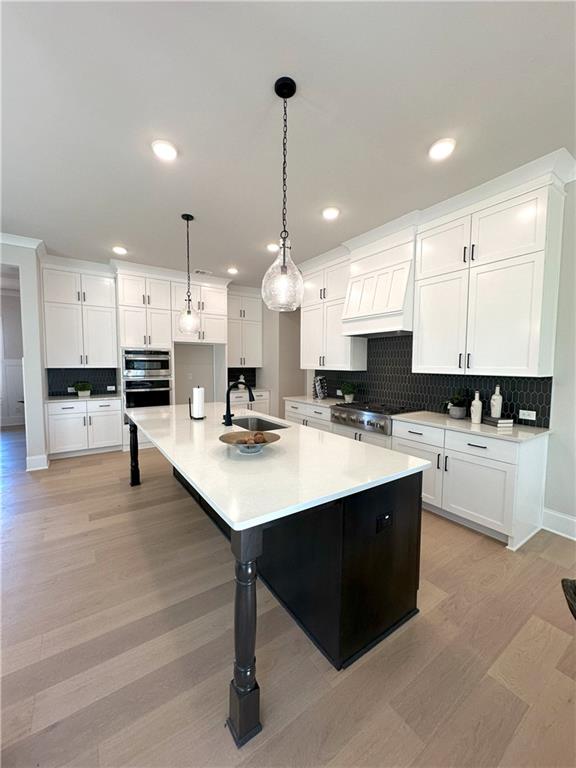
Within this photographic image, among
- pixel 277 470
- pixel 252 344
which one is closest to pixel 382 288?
pixel 277 470

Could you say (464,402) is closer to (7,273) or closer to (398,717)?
(398,717)

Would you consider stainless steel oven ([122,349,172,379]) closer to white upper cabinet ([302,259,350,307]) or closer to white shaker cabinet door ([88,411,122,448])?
white shaker cabinet door ([88,411,122,448])

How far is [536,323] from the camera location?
91.9 inches

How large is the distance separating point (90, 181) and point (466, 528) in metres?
4.24

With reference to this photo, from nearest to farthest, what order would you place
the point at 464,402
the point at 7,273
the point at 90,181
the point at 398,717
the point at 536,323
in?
the point at 398,717, the point at 536,323, the point at 90,181, the point at 464,402, the point at 7,273

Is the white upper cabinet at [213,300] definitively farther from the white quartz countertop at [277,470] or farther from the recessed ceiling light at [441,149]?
the recessed ceiling light at [441,149]

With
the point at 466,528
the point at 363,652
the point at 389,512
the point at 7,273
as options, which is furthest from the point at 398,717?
the point at 7,273

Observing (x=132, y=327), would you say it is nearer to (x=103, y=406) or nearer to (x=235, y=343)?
(x=103, y=406)

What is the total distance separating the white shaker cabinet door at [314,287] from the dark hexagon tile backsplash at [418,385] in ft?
3.36

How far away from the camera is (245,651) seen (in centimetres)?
116

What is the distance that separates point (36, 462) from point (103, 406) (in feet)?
3.45

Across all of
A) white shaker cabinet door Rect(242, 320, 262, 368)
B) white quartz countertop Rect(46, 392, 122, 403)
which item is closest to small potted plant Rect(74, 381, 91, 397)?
white quartz countertop Rect(46, 392, 122, 403)

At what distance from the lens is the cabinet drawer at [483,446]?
2.28m

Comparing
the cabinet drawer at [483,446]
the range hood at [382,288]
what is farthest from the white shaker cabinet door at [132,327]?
the cabinet drawer at [483,446]
